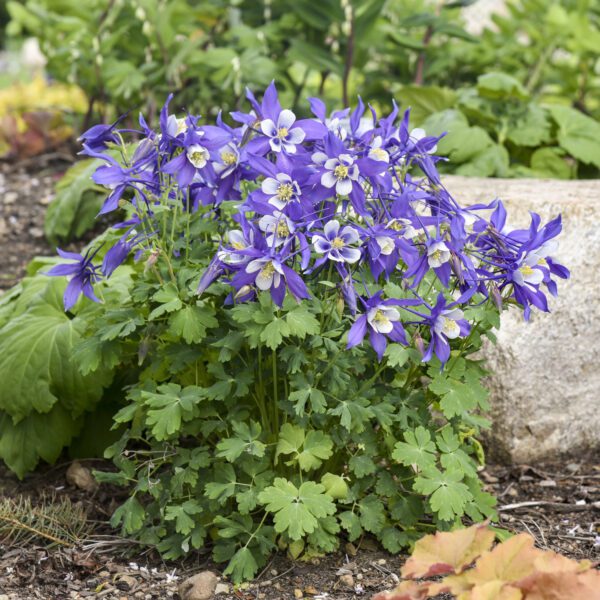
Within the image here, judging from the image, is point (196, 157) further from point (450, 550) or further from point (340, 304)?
point (450, 550)

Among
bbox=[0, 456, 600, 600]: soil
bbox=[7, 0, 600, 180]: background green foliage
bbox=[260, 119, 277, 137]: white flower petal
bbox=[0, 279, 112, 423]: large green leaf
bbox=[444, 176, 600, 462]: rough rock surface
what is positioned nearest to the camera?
bbox=[260, 119, 277, 137]: white flower petal

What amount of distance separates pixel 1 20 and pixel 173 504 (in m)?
12.5

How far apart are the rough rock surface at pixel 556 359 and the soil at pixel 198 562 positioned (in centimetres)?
24

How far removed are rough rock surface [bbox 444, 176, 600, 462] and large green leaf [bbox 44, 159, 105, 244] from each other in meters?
1.65

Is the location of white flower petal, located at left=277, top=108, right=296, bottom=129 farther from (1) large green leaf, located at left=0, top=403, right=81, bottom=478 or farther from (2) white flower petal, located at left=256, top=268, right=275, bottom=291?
(1) large green leaf, located at left=0, top=403, right=81, bottom=478

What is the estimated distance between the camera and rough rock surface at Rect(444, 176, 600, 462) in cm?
324

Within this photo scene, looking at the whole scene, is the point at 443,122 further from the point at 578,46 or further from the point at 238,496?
the point at 238,496

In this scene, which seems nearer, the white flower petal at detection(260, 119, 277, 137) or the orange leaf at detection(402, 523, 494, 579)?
the orange leaf at detection(402, 523, 494, 579)

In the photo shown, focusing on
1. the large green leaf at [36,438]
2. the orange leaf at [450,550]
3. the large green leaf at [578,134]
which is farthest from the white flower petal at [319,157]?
the large green leaf at [578,134]

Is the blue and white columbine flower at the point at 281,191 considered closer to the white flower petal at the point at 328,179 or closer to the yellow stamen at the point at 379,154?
the white flower petal at the point at 328,179

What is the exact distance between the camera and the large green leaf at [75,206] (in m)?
4.16

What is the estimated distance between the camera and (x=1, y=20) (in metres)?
13.7

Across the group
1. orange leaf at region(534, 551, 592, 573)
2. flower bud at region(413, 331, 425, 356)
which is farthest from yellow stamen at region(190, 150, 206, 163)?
orange leaf at region(534, 551, 592, 573)

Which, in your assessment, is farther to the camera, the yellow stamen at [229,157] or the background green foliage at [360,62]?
the background green foliage at [360,62]
